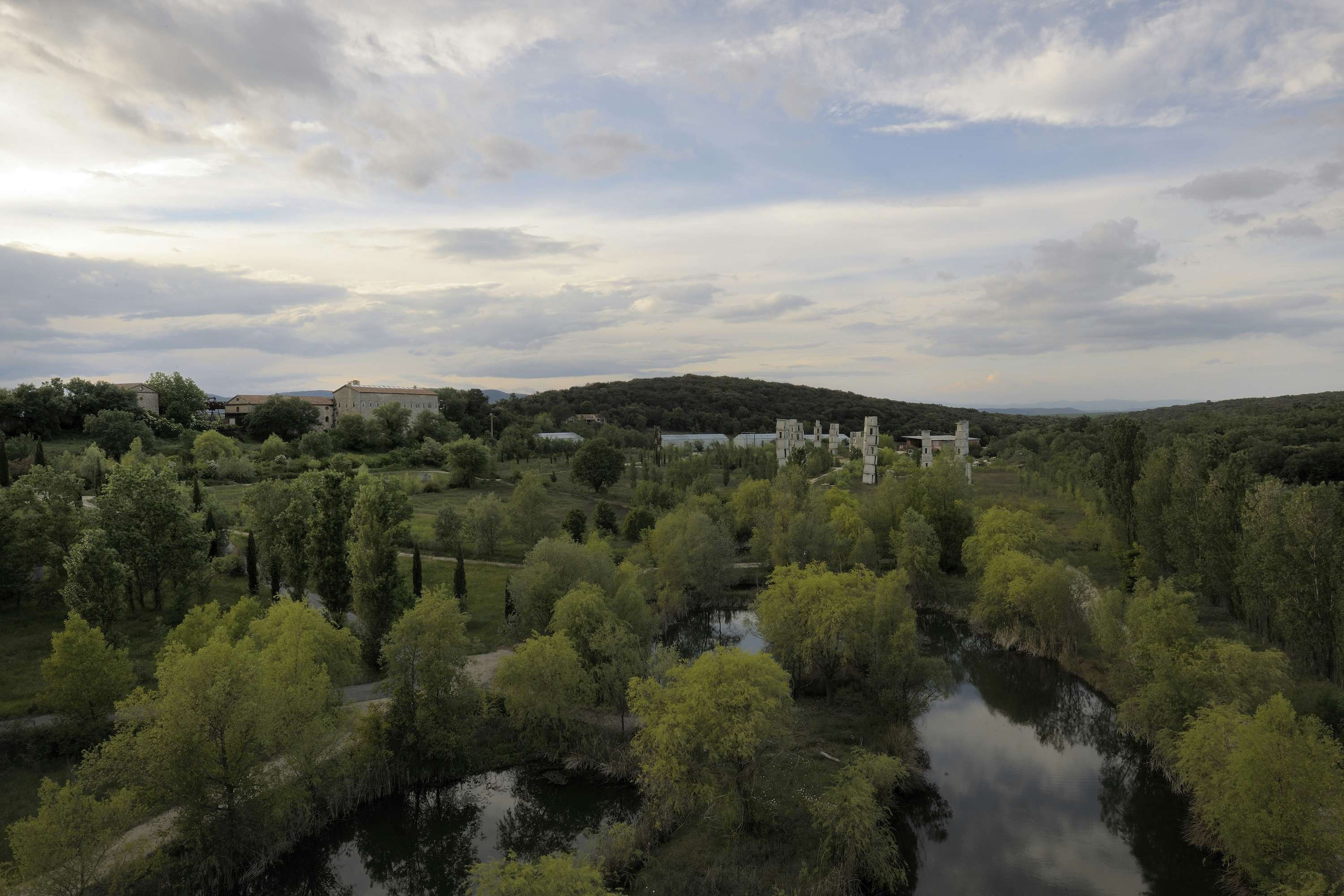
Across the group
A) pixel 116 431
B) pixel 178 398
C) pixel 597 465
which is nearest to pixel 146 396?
pixel 178 398

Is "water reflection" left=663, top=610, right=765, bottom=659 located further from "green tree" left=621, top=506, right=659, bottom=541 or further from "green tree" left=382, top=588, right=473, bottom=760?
"green tree" left=382, top=588, right=473, bottom=760

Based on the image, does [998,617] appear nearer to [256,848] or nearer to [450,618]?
[450,618]

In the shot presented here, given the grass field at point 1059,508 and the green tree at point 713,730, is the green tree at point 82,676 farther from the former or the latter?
the grass field at point 1059,508

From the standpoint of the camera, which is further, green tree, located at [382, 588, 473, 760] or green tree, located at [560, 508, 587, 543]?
green tree, located at [560, 508, 587, 543]

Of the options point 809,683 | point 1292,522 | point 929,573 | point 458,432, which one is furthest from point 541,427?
point 1292,522

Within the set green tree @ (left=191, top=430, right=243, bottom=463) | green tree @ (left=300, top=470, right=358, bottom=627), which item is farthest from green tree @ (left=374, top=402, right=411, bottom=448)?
green tree @ (left=300, top=470, right=358, bottom=627)
